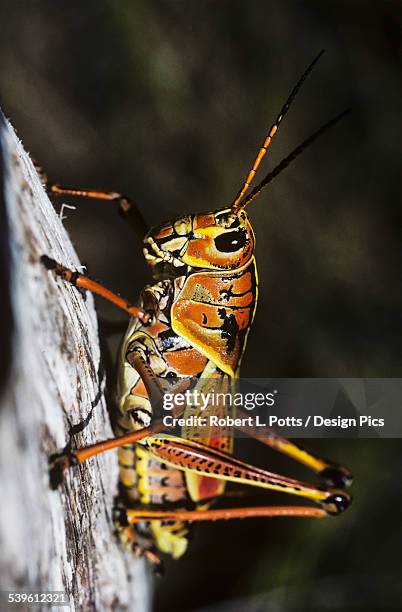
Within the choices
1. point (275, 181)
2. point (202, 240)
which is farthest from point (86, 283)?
point (275, 181)

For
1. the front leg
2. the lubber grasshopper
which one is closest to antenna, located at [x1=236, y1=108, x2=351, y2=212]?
the lubber grasshopper

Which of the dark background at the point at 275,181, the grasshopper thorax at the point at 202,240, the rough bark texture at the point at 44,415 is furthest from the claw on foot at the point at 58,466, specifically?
the dark background at the point at 275,181

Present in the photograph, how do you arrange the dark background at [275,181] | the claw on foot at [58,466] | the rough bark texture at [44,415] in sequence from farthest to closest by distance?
the dark background at [275,181]
the claw on foot at [58,466]
the rough bark texture at [44,415]

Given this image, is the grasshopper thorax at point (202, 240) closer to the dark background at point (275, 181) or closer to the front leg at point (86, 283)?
the front leg at point (86, 283)

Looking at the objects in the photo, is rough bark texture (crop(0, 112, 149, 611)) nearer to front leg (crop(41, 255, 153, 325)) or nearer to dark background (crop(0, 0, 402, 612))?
front leg (crop(41, 255, 153, 325))

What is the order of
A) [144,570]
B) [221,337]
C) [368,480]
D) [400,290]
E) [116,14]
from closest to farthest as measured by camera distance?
[221,337]
[144,570]
[116,14]
[368,480]
[400,290]

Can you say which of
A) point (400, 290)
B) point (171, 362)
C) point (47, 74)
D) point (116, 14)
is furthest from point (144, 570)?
point (116, 14)

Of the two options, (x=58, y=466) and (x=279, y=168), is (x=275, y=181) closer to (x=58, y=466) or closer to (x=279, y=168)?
(x=279, y=168)

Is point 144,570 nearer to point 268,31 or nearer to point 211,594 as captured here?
point 211,594
